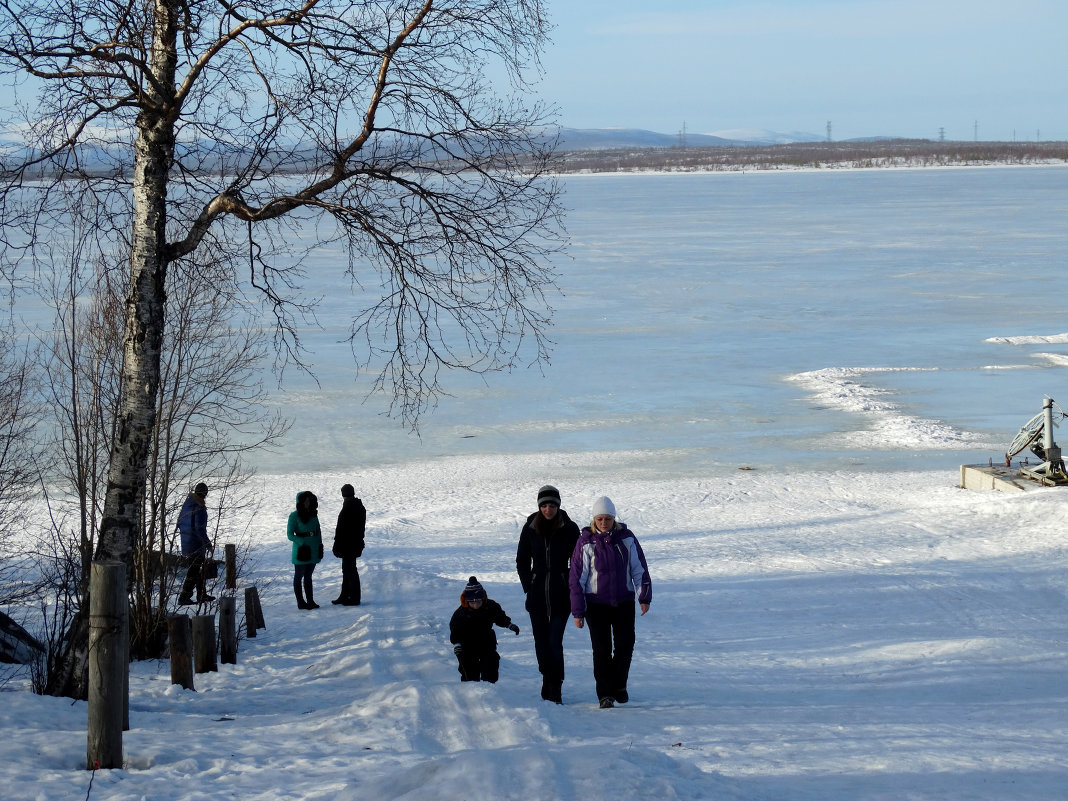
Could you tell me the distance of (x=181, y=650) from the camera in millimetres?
7160

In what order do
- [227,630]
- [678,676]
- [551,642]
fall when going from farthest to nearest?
[227,630]
[678,676]
[551,642]

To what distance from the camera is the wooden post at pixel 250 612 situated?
30.4ft

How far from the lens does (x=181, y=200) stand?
22.1ft

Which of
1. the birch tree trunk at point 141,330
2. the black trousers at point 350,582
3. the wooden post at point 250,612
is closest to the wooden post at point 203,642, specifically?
the wooden post at point 250,612

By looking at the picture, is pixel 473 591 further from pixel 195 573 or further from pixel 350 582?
pixel 195 573

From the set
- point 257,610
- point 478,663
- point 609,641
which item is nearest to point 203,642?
point 257,610

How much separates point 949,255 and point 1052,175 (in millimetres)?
84256

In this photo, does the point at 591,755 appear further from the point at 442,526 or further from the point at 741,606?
the point at 442,526

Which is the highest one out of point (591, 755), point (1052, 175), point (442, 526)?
point (1052, 175)

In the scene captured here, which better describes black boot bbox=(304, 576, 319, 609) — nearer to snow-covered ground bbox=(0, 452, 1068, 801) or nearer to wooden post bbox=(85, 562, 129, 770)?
snow-covered ground bbox=(0, 452, 1068, 801)

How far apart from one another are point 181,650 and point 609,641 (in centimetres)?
279

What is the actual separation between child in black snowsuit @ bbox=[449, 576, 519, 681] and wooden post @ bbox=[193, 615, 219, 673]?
197 centimetres

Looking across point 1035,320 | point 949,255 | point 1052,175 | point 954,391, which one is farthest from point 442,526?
point 1052,175

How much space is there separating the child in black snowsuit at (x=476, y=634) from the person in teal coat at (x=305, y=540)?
11.1ft
